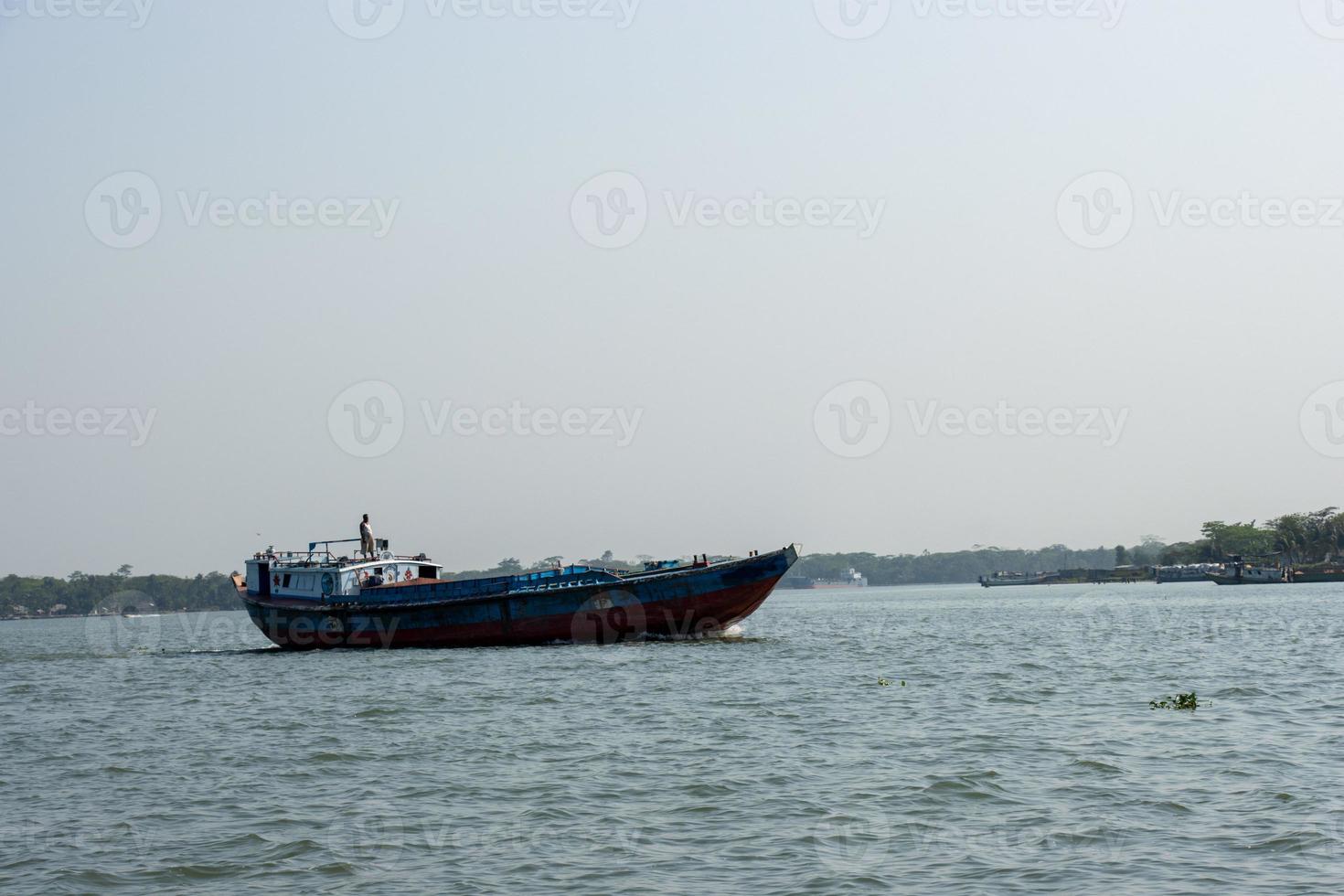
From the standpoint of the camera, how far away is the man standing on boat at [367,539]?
176ft

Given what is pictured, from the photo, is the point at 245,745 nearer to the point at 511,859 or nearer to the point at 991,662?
the point at 511,859

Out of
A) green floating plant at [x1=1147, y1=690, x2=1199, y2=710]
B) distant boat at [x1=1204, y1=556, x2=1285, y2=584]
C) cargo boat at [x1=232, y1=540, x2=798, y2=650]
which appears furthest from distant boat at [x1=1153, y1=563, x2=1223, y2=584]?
green floating plant at [x1=1147, y1=690, x2=1199, y2=710]

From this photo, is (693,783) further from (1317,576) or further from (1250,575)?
(1317,576)

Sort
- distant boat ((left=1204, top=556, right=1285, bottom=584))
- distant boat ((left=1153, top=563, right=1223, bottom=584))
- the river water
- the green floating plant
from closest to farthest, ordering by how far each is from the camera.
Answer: the river water, the green floating plant, distant boat ((left=1204, top=556, right=1285, bottom=584)), distant boat ((left=1153, top=563, right=1223, bottom=584))

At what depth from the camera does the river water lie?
47.8 feet

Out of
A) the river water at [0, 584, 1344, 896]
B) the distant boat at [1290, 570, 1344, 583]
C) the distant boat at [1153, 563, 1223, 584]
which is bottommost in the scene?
the river water at [0, 584, 1344, 896]

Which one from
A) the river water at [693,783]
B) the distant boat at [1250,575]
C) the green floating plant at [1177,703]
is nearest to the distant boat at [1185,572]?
the distant boat at [1250,575]

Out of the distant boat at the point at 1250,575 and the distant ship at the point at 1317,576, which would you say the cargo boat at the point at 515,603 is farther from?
the distant ship at the point at 1317,576

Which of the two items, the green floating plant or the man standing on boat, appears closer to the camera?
the green floating plant

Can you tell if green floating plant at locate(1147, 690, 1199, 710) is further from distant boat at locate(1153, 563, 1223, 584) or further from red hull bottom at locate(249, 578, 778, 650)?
distant boat at locate(1153, 563, 1223, 584)

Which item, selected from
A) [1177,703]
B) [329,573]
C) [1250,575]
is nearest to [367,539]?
[329,573]

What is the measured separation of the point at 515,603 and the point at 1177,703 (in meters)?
27.0

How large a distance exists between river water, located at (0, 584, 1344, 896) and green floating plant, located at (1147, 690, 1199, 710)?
36 centimetres

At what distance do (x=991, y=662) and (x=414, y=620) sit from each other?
2219cm
